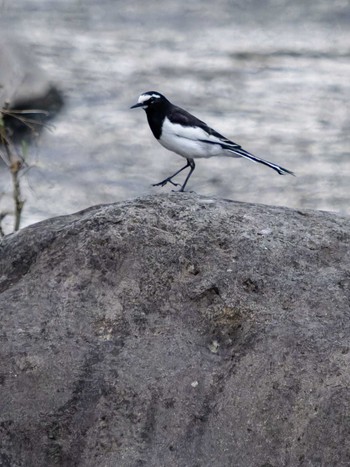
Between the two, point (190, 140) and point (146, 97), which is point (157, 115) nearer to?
point (146, 97)

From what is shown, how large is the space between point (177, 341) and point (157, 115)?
226 cm

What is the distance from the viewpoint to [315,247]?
4480 millimetres

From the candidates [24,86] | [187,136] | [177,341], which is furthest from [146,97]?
[24,86]

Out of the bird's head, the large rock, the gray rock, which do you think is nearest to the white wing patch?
the bird's head

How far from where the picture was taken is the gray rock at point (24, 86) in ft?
37.3

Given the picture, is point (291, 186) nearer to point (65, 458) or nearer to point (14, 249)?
point (14, 249)

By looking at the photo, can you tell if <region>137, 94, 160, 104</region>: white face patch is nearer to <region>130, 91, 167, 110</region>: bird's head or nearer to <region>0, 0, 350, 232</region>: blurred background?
<region>130, 91, 167, 110</region>: bird's head

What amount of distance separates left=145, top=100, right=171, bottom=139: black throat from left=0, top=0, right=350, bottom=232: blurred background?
8.25 feet

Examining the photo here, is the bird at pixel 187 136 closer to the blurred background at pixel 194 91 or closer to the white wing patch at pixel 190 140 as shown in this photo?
the white wing patch at pixel 190 140

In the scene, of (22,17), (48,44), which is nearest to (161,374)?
(48,44)

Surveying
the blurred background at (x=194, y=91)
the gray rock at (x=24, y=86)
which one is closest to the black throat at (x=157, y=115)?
the blurred background at (x=194, y=91)

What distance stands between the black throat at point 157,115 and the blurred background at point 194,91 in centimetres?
252

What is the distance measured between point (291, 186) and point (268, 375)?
660cm

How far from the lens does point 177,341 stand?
414 centimetres
